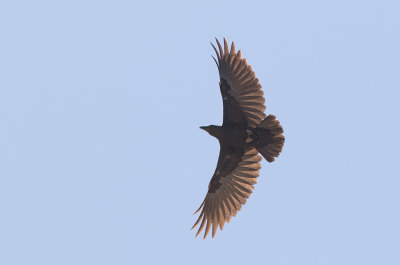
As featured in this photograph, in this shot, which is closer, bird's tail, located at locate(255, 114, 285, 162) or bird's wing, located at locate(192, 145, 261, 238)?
bird's tail, located at locate(255, 114, 285, 162)

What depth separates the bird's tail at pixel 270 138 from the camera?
13016 mm

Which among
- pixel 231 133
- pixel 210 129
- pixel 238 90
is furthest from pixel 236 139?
pixel 238 90

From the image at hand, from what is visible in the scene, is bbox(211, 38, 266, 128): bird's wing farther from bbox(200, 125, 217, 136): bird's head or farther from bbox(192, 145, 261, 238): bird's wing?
bbox(192, 145, 261, 238): bird's wing

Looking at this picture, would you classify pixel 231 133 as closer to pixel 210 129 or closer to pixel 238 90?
pixel 210 129

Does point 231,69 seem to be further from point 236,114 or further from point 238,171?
point 238,171

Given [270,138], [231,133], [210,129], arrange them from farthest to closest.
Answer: [210,129] < [231,133] < [270,138]

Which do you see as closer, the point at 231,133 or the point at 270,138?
the point at 270,138

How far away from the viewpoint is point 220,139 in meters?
13.8

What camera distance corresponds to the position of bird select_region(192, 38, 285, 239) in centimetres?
1323

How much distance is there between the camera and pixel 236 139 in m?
13.6

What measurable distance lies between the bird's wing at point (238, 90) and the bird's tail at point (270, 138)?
437mm

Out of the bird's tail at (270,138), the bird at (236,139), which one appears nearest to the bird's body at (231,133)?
the bird at (236,139)

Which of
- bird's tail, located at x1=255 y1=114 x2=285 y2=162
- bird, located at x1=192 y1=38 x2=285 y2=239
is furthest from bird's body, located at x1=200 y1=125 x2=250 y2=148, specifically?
bird's tail, located at x1=255 y1=114 x2=285 y2=162

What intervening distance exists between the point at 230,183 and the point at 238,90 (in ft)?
6.41
